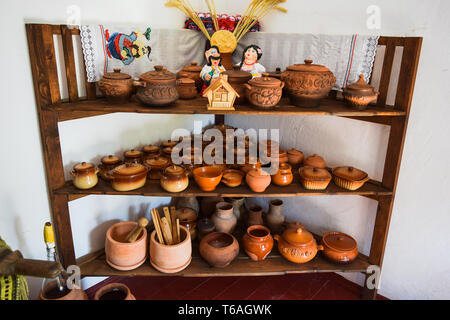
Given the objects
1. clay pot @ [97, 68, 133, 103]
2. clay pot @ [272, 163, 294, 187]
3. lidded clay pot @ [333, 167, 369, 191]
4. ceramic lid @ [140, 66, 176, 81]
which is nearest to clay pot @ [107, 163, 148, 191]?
clay pot @ [97, 68, 133, 103]

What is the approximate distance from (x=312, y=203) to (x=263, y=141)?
0.58 metres

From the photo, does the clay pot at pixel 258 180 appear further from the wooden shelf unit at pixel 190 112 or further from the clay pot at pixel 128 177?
the clay pot at pixel 128 177

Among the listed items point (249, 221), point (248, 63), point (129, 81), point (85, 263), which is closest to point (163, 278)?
point (85, 263)

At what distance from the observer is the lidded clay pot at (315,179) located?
72.5 inches

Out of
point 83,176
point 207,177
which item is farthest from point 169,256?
point 83,176

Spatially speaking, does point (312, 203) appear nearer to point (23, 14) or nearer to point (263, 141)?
point (263, 141)

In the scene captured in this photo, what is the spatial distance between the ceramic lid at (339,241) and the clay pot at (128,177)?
1189 mm

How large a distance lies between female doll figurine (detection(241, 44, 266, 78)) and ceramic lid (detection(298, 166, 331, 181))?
0.64 m

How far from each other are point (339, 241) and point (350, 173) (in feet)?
1.47

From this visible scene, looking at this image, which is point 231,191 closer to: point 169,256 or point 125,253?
point 169,256

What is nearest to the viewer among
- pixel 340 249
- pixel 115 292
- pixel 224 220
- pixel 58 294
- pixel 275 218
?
pixel 58 294

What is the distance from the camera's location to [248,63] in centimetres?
192

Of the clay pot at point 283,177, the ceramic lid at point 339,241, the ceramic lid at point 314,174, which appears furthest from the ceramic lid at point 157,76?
the ceramic lid at point 339,241

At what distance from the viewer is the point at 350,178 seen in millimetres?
1849
